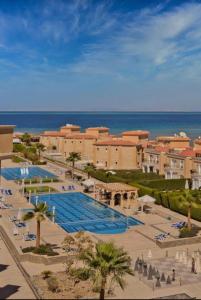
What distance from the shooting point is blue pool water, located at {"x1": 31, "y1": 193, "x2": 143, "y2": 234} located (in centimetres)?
3403

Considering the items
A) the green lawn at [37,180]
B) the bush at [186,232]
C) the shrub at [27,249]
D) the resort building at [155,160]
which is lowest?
the shrub at [27,249]

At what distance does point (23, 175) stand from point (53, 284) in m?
37.3

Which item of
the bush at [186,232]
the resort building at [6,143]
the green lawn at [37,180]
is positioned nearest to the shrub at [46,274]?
the bush at [186,232]

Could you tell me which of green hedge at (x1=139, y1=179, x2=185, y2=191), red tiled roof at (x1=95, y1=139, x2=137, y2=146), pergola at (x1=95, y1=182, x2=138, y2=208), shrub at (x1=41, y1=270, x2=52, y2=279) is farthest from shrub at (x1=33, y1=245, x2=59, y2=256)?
red tiled roof at (x1=95, y1=139, x2=137, y2=146)

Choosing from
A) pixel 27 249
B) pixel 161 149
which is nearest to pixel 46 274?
pixel 27 249

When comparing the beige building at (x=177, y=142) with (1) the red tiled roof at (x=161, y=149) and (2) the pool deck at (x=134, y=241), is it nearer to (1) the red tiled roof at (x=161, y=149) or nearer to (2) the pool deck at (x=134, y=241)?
(1) the red tiled roof at (x=161, y=149)

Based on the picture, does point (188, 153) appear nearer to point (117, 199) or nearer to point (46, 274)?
point (117, 199)

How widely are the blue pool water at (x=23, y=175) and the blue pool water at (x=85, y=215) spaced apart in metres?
12.1

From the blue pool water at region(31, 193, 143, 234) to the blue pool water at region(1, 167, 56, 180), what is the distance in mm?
12091

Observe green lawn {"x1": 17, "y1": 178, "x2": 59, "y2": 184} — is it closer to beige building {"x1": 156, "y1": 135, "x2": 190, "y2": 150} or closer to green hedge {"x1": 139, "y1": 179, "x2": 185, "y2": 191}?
green hedge {"x1": 139, "y1": 179, "x2": 185, "y2": 191}

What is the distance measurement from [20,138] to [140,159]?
37.4m

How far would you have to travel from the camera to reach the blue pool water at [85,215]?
34.0 meters

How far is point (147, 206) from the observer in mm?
41562

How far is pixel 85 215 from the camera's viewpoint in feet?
125
